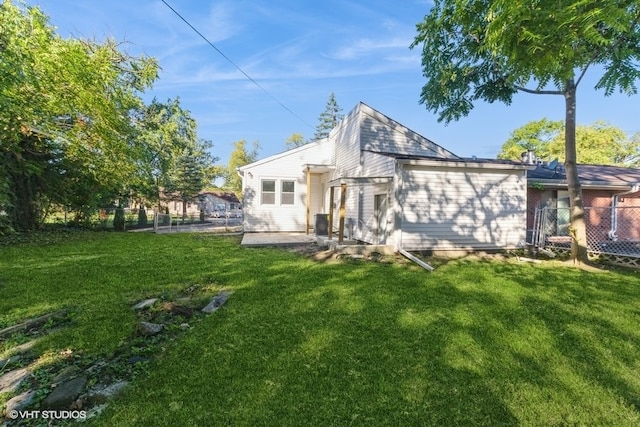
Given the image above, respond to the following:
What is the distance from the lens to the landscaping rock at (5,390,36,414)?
7.45 ft

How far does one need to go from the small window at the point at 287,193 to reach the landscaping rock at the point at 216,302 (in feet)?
32.1

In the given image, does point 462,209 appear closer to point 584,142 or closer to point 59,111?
point 59,111

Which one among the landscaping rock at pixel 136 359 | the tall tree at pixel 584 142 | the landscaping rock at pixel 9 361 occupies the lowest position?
the landscaping rock at pixel 9 361

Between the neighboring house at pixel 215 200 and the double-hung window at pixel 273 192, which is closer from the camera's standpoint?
the double-hung window at pixel 273 192

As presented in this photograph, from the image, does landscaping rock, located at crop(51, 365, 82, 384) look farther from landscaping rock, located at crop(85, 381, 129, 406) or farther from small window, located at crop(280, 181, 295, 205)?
small window, located at crop(280, 181, 295, 205)

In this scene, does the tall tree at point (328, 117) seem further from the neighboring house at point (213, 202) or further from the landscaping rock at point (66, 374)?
the landscaping rock at point (66, 374)

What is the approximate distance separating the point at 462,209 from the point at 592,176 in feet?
25.9

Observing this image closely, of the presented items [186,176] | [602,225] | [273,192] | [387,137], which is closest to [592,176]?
[602,225]

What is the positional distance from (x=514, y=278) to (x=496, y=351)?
404cm

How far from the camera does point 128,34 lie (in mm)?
11422

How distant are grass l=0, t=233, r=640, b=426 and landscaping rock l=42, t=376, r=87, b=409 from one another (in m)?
0.34

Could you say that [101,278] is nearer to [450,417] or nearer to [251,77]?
[450,417]

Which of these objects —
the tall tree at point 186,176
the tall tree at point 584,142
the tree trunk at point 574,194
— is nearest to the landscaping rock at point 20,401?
the tree trunk at point 574,194

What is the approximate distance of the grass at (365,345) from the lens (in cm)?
235
